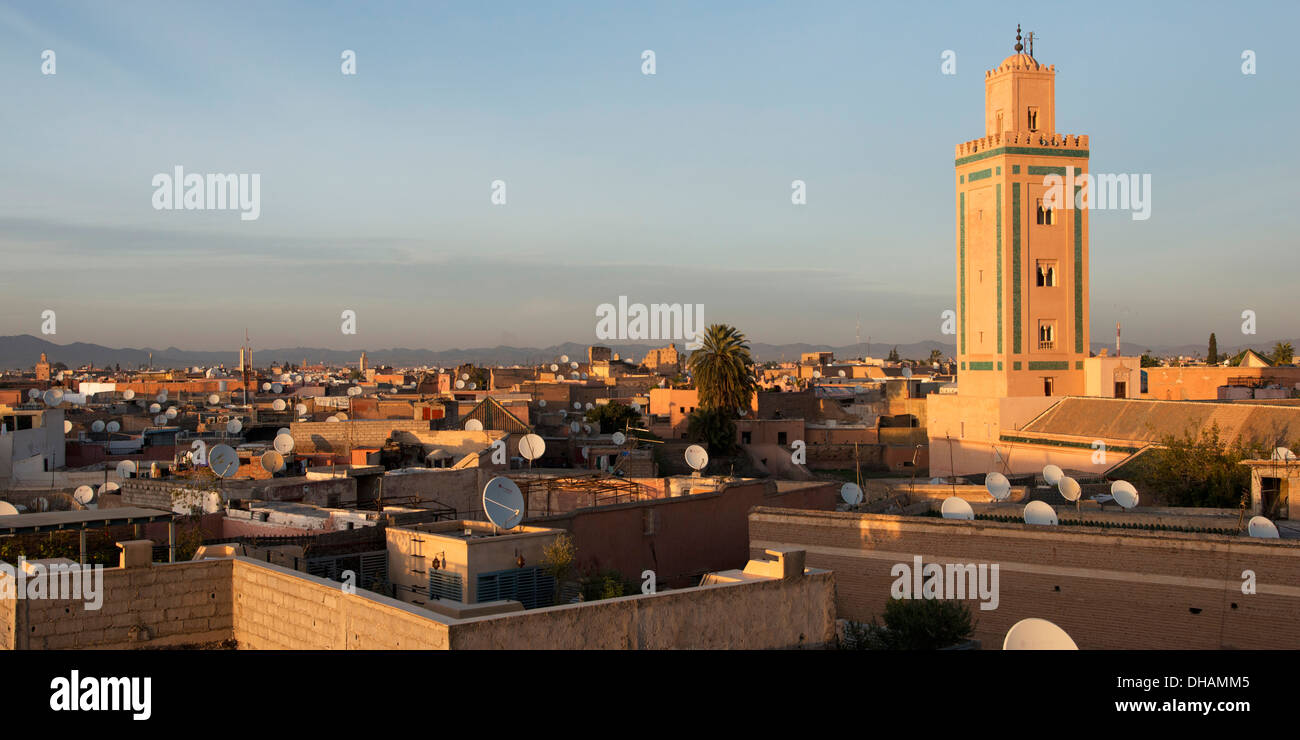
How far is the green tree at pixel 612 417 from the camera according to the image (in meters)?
41.3

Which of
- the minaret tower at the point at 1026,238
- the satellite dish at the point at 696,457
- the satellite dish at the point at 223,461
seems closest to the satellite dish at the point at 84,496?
the satellite dish at the point at 223,461

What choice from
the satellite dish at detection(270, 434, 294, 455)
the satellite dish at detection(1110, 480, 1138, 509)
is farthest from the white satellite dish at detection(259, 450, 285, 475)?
the satellite dish at detection(1110, 480, 1138, 509)

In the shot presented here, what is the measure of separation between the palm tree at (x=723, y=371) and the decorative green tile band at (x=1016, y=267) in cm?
1281

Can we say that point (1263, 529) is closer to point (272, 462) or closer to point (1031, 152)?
point (272, 462)

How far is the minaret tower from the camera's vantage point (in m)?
31.7

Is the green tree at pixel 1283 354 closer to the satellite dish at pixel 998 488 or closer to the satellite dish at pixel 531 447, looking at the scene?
the satellite dish at pixel 998 488

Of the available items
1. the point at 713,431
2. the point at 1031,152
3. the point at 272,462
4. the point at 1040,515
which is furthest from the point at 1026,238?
the point at 272,462

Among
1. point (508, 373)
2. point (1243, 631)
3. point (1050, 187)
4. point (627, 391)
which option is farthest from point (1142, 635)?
point (508, 373)

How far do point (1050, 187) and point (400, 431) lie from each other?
20.3 m

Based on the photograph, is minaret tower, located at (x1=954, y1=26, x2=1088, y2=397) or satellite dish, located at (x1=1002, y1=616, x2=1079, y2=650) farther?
minaret tower, located at (x1=954, y1=26, x2=1088, y2=397)

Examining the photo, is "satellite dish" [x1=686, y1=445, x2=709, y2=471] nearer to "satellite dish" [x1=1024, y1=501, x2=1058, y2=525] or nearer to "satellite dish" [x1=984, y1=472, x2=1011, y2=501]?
"satellite dish" [x1=984, y1=472, x2=1011, y2=501]

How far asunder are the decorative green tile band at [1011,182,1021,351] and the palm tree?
42.0 ft
